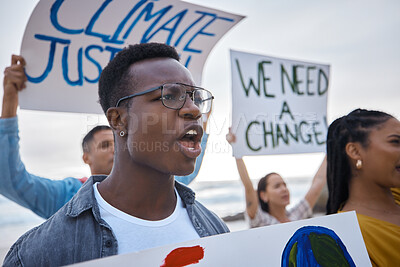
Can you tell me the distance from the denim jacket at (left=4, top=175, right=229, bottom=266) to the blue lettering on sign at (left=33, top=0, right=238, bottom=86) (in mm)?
657

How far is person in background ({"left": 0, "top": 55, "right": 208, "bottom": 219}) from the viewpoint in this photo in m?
1.13

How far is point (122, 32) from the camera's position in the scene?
1.44m

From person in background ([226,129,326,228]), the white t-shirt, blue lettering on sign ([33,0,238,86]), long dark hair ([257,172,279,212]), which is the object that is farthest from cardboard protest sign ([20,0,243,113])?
long dark hair ([257,172,279,212])

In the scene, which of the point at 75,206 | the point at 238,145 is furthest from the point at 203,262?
the point at 238,145

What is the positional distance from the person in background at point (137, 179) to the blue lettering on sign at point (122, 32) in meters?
0.43

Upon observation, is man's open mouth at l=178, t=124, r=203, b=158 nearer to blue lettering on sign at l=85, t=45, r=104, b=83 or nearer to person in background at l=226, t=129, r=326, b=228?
blue lettering on sign at l=85, t=45, r=104, b=83

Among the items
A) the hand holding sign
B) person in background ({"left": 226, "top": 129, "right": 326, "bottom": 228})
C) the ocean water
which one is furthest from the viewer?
the ocean water

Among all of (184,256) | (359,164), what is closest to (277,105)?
(359,164)

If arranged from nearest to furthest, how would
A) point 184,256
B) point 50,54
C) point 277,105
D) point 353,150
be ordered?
1. point 184,256
2. point 50,54
3. point 353,150
4. point 277,105

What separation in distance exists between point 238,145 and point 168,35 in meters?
0.72

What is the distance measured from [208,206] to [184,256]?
749cm

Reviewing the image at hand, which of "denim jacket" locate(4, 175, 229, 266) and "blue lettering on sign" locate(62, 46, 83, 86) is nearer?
"denim jacket" locate(4, 175, 229, 266)

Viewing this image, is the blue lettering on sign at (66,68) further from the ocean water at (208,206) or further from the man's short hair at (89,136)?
the ocean water at (208,206)

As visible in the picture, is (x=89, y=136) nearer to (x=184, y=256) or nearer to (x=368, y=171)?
(x=184, y=256)
